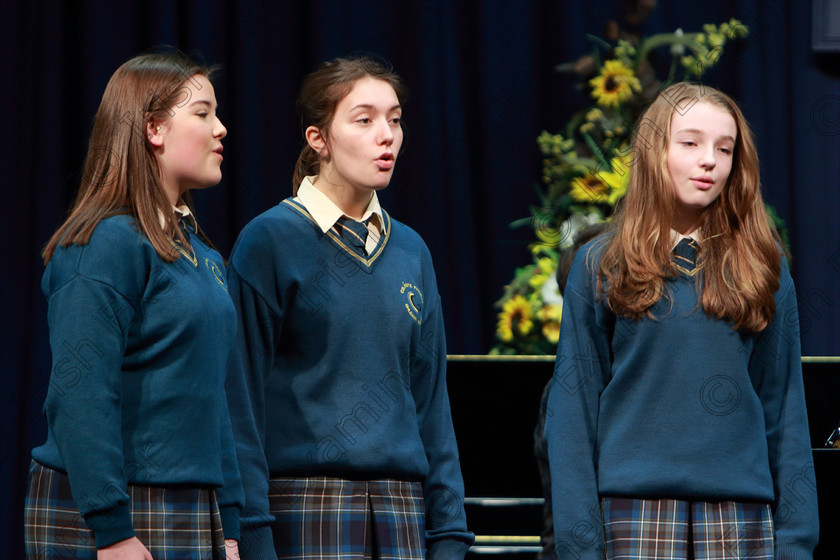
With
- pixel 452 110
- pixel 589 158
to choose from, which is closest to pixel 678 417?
pixel 589 158

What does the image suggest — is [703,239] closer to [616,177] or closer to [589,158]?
[616,177]

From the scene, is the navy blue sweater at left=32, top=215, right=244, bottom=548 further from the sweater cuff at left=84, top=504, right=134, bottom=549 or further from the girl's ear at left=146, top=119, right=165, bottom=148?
the girl's ear at left=146, top=119, right=165, bottom=148

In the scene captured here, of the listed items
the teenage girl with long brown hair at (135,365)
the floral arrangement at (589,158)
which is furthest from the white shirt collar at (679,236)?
the floral arrangement at (589,158)

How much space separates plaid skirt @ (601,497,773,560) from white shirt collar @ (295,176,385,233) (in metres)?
0.73

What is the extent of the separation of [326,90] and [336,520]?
84 centimetres

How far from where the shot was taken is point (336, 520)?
1.97 metres

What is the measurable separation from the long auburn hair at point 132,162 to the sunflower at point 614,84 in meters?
2.16

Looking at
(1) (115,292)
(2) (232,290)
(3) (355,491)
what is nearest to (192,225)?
(2) (232,290)

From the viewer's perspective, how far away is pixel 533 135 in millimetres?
4277

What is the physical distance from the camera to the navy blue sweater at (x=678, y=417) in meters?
1.93

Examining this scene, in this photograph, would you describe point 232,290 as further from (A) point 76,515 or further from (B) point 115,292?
(A) point 76,515

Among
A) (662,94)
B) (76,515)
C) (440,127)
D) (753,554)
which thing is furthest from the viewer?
(440,127)

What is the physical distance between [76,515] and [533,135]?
2.91 meters

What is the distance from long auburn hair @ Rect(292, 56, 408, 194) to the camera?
2.19m
